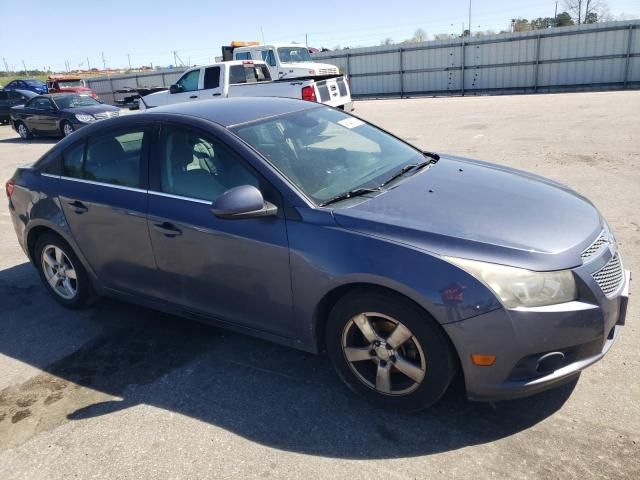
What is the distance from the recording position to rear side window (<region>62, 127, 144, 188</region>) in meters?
3.75

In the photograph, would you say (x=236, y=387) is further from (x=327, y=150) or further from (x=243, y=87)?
(x=243, y=87)

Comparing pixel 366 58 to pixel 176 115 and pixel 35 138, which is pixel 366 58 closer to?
pixel 35 138

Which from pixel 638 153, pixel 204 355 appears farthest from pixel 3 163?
pixel 638 153

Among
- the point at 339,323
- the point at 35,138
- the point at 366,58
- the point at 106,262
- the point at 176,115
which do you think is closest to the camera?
Result: the point at 339,323

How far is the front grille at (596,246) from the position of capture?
2.72 meters

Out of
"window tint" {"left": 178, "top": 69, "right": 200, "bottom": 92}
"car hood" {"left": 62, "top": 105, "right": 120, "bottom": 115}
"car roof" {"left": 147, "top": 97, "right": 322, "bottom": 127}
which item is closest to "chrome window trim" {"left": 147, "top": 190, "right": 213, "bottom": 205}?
"car roof" {"left": 147, "top": 97, "right": 322, "bottom": 127}

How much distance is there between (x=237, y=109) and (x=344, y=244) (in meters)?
1.51

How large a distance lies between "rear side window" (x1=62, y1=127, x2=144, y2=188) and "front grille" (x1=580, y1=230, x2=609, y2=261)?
9.27 feet

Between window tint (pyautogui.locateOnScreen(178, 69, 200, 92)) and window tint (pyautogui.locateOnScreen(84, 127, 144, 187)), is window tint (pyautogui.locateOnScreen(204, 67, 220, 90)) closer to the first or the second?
window tint (pyautogui.locateOnScreen(178, 69, 200, 92))

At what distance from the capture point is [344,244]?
2789 millimetres

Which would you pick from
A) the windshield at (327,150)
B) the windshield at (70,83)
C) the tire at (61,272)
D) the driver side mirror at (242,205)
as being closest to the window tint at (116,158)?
the tire at (61,272)

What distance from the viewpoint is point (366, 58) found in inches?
1141

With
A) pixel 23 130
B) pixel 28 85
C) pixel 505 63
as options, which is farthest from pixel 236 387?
pixel 28 85

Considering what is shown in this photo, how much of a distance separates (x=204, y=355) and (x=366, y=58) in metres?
27.7
